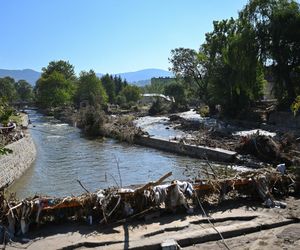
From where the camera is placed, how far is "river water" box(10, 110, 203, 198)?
69.2ft

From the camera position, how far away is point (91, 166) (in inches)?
1069

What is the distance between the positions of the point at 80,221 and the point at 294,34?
33458 mm

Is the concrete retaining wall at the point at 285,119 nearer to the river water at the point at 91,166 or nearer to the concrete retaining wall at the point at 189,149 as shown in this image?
the concrete retaining wall at the point at 189,149

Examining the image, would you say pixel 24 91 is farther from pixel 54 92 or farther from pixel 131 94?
pixel 54 92

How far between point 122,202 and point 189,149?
2016cm

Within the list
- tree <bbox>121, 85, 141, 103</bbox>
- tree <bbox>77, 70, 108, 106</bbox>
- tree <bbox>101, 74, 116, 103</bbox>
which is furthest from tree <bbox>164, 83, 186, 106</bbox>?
tree <bbox>101, 74, 116, 103</bbox>

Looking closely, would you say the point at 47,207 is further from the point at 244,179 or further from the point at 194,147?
the point at 194,147

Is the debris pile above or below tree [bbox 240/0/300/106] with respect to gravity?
below

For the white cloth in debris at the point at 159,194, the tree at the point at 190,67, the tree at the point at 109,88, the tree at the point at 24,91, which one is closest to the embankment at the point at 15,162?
the white cloth in debris at the point at 159,194

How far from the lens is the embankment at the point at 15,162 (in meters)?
20.9

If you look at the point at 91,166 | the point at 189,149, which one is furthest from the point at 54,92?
the point at 91,166

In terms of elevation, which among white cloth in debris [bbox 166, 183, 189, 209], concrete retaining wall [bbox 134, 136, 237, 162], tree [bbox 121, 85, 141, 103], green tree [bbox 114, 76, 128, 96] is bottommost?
concrete retaining wall [bbox 134, 136, 237, 162]

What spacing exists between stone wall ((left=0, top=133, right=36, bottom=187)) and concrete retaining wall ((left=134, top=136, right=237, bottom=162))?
10697mm

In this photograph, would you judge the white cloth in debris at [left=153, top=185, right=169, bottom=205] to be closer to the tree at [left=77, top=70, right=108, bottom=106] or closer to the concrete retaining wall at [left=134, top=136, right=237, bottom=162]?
the concrete retaining wall at [left=134, top=136, right=237, bottom=162]
